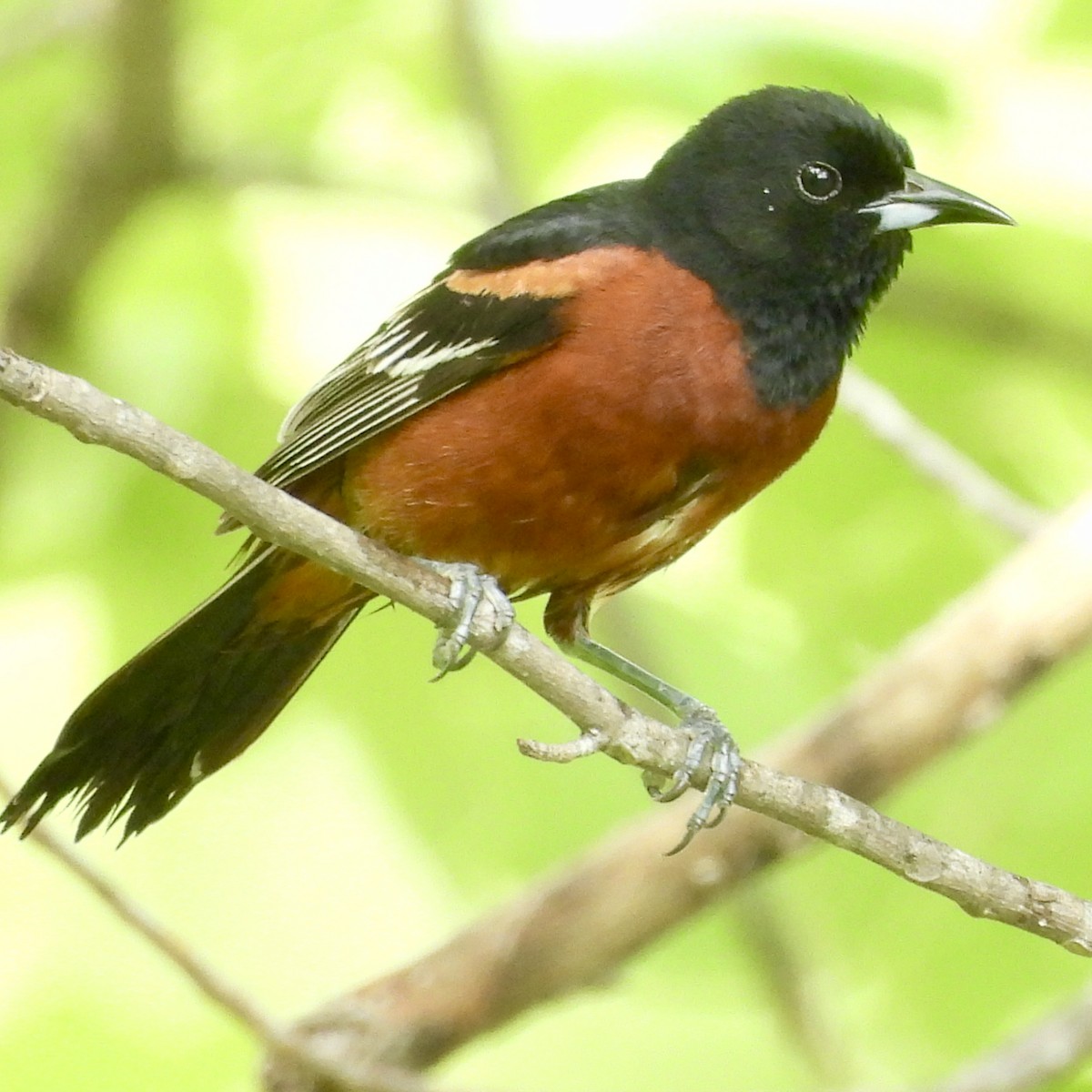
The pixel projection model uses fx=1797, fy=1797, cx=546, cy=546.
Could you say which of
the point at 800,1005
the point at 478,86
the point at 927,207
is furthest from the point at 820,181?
the point at 800,1005

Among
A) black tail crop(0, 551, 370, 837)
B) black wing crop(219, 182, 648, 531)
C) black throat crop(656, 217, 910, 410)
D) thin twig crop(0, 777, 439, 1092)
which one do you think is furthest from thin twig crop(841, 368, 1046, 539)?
thin twig crop(0, 777, 439, 1092)

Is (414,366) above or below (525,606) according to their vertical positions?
above

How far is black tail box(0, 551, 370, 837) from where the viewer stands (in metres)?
3.34

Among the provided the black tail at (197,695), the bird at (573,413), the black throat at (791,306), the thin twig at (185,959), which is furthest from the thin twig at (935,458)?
the thin twig at (185,959)

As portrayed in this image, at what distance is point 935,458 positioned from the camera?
3887mm

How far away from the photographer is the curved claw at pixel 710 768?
3.21m

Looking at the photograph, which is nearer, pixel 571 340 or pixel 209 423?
pixel 571 340

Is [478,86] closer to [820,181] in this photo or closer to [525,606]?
[820,181]

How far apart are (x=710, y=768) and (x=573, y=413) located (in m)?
0.70

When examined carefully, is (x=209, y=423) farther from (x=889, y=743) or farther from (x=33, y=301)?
(x=889, y=743)

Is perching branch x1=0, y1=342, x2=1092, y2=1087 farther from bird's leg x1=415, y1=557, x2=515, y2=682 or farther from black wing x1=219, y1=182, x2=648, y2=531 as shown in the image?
black wing x1=219, y1=182, x2=648, y2=531

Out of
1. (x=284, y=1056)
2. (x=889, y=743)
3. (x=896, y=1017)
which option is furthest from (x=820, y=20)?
(x=284, y=1056)

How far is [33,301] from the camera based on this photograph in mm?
4355

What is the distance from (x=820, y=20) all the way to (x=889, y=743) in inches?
63.9
